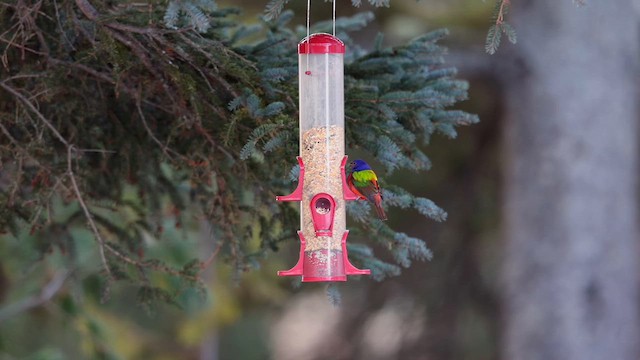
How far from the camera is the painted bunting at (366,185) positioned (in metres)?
3.44

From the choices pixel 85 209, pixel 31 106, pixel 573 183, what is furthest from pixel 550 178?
pixel 31 106

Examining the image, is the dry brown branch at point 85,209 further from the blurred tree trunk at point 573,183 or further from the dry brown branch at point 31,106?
the blurred tree trunk at point 573,183

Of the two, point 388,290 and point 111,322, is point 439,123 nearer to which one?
point 111,322

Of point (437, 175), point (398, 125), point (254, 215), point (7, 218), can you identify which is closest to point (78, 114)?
point (7, 218)

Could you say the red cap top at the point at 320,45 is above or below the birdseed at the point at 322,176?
above

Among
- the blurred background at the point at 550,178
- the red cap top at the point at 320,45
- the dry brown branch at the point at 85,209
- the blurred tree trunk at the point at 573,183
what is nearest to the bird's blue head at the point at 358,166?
the red cap top at the point at 320,45

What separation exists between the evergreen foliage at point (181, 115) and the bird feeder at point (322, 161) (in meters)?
0.08

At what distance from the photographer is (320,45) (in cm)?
345

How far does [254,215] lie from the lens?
3.94 m

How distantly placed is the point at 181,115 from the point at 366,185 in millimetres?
633

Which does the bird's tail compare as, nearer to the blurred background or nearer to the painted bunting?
the painted bunting

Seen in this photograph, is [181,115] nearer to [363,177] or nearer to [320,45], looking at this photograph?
[320,45]

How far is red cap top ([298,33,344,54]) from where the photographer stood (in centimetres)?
345

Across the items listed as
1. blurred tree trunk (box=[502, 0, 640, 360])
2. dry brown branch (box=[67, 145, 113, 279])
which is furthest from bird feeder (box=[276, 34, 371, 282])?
blurred tree trunk (box=[502, 0, 640, 360])
